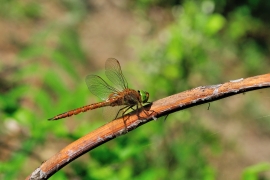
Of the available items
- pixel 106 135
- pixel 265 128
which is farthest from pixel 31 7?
pixel 106 135

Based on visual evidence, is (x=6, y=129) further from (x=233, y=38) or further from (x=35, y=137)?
(x=233, y=38)

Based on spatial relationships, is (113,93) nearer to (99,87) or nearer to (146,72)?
(99,87)

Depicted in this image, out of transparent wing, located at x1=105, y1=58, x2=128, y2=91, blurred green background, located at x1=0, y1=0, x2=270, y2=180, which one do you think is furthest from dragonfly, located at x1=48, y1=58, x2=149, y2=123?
blurred green background, located at x1=0, y1=0, x2=270, y2=180

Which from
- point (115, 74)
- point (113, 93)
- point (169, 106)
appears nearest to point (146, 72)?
point (115, 74)

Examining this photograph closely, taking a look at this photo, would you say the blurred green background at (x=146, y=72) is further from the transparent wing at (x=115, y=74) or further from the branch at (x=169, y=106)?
the branch at (x=169, y=106)

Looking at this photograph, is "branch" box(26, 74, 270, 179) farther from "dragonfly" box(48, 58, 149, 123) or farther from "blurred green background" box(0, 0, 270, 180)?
"blurred green background" box(0, 0, 270, 180)

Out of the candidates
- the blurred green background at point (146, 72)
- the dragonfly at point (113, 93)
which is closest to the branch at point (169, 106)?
the dragonfly at point (113, 93)
